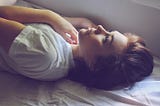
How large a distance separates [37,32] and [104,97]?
0.32 metres

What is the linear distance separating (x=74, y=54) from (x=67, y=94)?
17 centimetres

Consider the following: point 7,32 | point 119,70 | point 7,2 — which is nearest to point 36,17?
point 7,32

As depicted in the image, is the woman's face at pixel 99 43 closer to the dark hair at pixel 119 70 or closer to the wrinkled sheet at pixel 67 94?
the dark hair at pixel 119 70

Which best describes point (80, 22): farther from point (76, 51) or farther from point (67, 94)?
point (67, 94)

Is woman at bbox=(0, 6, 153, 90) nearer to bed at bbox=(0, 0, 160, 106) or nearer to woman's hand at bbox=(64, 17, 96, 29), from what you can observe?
bed at bbox=(0, 0, 160, 106)

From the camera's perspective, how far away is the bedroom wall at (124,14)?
1.16 meters

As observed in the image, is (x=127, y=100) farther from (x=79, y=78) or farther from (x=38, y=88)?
(x=38, y=88)

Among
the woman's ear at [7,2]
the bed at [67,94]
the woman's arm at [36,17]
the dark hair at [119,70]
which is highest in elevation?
the woman's ear at [7,2]

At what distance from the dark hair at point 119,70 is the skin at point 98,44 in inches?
0.8

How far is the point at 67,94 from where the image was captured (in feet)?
3.32

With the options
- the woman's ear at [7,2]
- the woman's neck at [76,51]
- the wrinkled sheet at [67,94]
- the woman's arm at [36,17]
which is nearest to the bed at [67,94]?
the wrinkled sheet at [67,94]

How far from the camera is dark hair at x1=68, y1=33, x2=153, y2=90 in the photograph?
1041 millimetres

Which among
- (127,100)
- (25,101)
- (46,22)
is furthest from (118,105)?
(46,22)

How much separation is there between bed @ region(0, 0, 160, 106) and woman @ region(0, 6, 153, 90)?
0.03m
